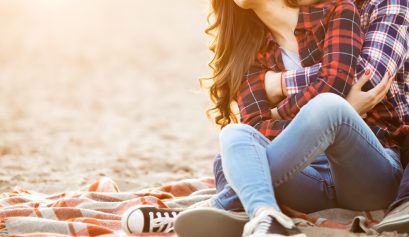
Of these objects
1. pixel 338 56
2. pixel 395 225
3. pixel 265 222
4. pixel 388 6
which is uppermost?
pixel 388 6

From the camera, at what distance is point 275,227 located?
2.22 meters

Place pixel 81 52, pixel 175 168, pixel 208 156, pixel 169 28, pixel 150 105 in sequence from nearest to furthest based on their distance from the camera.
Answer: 1. pixel 175 168
2. pixel 208 156
3. pixel 150 105
4. pixel 81 52
5. pixel 169 28

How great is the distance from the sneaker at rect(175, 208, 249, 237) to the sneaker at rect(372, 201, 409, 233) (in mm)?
463

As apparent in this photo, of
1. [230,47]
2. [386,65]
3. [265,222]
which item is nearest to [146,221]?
[265,222]

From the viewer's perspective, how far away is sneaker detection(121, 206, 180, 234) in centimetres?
→ 271

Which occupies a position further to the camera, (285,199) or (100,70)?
(100,70)

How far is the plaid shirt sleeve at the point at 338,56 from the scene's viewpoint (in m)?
2.68

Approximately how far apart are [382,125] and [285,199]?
→ 1.66 feet

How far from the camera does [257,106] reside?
9.56 feet

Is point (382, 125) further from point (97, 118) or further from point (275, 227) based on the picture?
A: point (97, 118)

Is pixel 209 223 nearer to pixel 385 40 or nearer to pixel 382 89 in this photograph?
pixel 382 89

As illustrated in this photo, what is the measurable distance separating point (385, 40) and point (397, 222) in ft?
2.57

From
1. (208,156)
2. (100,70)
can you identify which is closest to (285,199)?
(208,156)

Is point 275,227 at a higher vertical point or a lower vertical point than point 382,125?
lower
